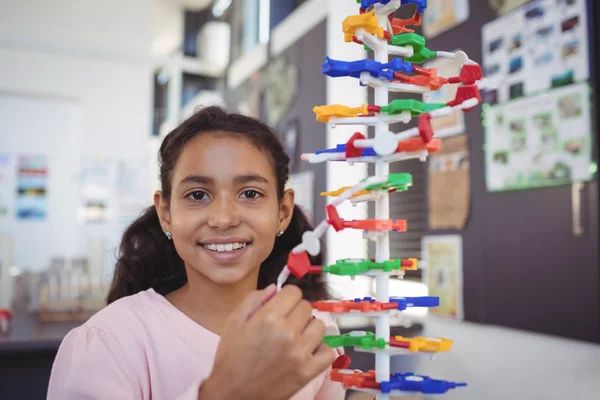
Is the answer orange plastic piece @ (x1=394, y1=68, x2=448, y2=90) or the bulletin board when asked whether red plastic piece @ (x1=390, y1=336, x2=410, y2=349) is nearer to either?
orange plastic piece @ (x1=394, y1=68, x2=448, y2=90)

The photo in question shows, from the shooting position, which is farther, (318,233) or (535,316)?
(535,316)

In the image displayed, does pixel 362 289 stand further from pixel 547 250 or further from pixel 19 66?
pixel 19 66

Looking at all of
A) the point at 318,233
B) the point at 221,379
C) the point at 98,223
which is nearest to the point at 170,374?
the point at 221,379

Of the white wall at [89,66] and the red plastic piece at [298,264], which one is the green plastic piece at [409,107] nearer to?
the red plastic piece at [298,264]

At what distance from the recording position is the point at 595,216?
6.01ft

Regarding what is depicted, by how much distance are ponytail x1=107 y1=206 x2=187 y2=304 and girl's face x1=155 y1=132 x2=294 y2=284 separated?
29 cm

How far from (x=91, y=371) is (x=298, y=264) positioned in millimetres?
395

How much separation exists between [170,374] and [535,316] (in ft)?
5.26

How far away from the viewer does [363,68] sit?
550 mm

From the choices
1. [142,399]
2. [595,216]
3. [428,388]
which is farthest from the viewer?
[595,216]

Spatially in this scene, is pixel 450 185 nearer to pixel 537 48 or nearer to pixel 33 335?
pixel 537 48

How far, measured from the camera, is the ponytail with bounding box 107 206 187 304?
43.7 inches

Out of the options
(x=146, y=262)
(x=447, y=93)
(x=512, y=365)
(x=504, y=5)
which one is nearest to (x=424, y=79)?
(x=146, y=262)

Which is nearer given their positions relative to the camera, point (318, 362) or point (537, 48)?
point (318, 362)
